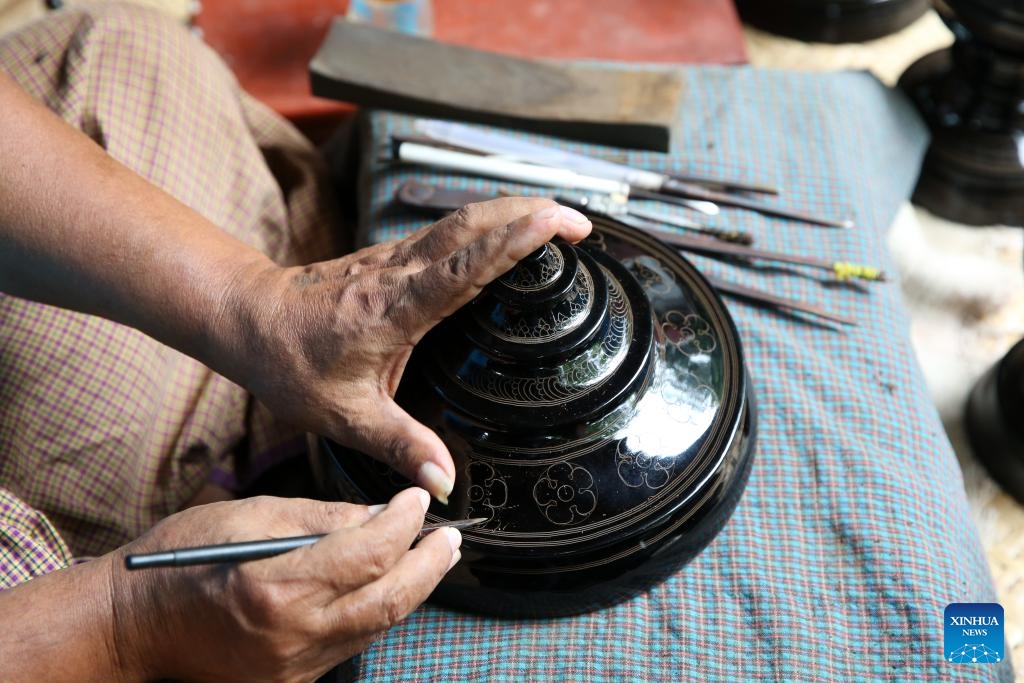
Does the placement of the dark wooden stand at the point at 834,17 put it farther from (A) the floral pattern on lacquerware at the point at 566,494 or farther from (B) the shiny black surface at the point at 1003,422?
(A) the floral pattern on lacquerware at the point at 566,494

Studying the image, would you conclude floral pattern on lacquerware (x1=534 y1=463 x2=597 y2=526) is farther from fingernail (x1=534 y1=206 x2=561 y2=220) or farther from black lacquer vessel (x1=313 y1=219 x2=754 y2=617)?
fingernail (x1=534 y1=206 x2=561 y2=220)

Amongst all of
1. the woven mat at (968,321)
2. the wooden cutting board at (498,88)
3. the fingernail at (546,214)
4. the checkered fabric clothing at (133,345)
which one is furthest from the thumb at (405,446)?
the woven mat at (968,321)

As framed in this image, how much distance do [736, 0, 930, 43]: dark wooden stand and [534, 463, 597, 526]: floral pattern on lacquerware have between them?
159 centimetres

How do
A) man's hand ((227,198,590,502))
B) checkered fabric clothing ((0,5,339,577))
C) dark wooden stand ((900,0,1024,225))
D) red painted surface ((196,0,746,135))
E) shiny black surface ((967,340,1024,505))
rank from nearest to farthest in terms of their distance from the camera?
man's hand ((227,198,590,502))
checkered fabric clothing ((0,5,339,577))
shiny black surface ((967,340,1024,505))
dark wooden stand ((900,0,1024,225))
red painted surface ((196,0,746,135))

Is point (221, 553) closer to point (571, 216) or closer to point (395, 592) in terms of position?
point (395, 592)

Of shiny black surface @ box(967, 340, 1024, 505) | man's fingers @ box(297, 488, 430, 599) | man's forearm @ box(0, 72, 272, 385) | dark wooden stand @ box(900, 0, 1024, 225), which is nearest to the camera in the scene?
man's fingers @ box(297, 488, 430, 599)


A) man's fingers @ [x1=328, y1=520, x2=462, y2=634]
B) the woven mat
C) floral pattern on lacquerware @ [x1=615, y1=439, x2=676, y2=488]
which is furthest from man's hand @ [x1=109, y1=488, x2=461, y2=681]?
the woven mat

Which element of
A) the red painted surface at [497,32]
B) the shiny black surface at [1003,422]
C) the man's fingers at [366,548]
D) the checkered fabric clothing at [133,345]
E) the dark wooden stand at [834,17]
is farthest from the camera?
the dark wooden stand at [834,17]

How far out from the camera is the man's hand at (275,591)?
2.60ft

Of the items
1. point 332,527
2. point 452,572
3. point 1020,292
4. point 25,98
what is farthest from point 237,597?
point 1020,292

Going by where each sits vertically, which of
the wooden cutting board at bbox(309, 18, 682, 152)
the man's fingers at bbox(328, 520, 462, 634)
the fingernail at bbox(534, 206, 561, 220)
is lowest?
the man's fingers at bbox(328, 520, 462, 634)

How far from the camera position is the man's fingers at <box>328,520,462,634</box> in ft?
2.69

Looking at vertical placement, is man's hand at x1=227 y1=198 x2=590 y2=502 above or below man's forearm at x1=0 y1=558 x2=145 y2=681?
above

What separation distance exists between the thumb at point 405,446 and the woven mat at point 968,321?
0.98 meters
